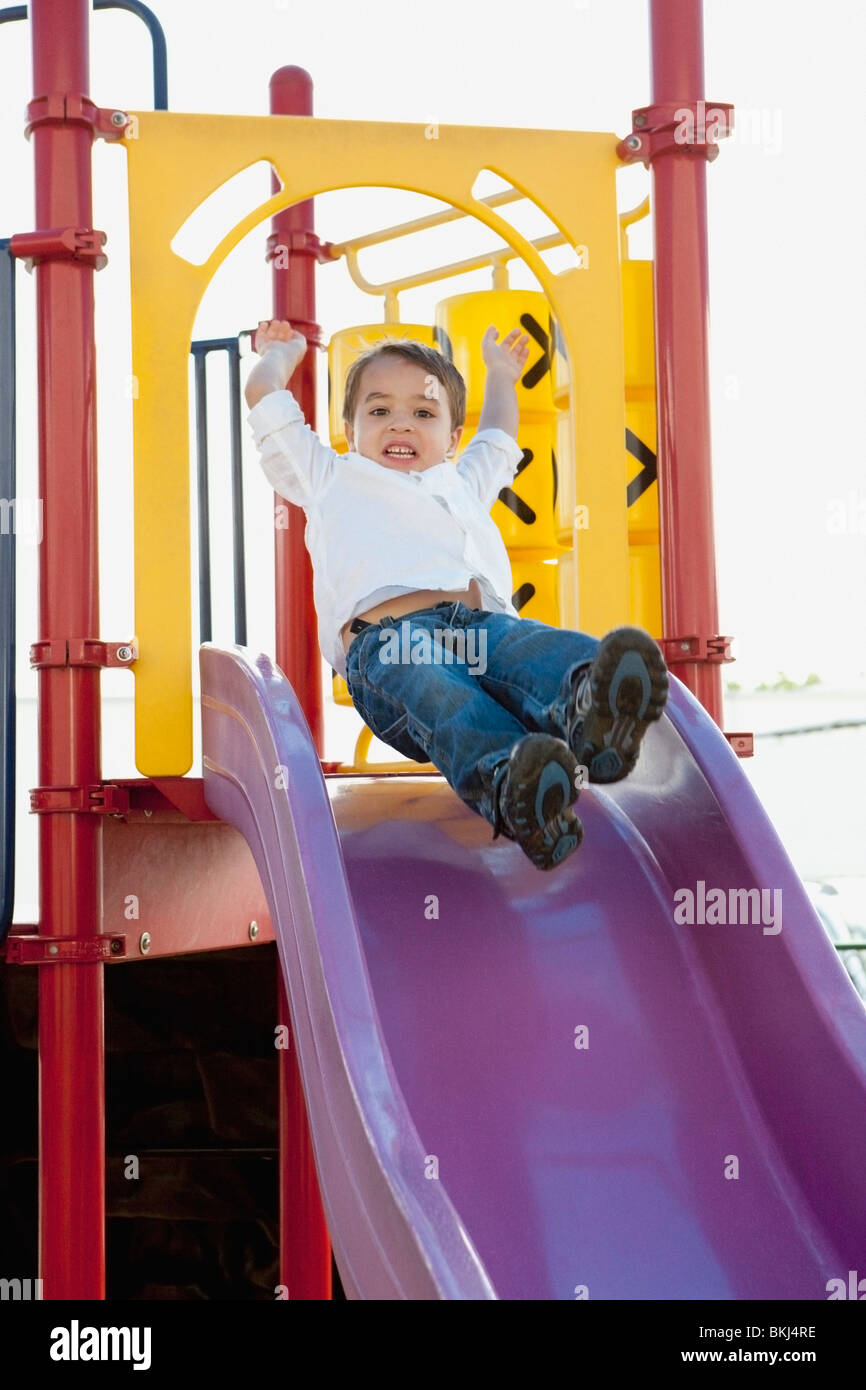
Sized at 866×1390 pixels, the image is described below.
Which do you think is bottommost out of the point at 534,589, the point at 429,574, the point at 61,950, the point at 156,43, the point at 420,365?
the point at 61,950

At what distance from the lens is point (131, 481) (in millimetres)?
2600

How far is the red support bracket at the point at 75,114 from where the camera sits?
253cm

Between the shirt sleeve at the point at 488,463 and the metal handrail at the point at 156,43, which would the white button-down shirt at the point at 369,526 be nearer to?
the shirt sleeve at the point at 488,463

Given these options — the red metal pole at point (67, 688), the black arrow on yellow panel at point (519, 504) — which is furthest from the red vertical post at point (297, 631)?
the red metal pole at point (67, 688)

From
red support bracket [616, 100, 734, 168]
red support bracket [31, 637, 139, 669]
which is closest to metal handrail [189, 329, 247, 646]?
red support bracket [31, 637, 139, 669]

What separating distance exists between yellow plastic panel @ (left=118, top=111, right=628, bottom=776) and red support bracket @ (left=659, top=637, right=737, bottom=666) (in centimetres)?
12

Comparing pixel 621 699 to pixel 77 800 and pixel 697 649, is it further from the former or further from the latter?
pixel 77 800

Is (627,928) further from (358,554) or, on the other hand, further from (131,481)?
(131,481)

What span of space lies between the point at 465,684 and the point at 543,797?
0.40 m

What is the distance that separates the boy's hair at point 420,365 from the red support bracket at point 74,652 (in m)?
0.60

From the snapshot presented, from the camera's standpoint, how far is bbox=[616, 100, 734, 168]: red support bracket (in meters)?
2.74

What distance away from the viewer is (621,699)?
70.0 inches

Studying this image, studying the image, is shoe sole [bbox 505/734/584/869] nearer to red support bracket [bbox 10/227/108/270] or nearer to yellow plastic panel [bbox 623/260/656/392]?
red support bracket [bbox 10/227/108/270]


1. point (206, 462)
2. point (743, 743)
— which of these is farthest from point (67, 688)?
point (743, 743)
